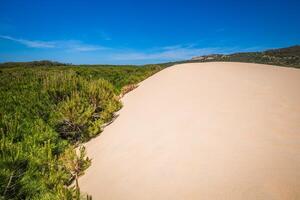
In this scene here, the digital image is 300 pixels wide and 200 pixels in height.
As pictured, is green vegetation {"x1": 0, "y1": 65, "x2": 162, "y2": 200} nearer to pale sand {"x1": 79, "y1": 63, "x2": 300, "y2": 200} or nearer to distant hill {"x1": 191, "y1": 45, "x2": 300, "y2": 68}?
pale sand {"x1": 79, "y1": 63, "x2": 300, "y2": 200}


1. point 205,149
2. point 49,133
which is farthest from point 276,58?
point 49,133

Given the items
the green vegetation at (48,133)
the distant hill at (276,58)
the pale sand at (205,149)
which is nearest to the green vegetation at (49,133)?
the green vegetation at (48,133)

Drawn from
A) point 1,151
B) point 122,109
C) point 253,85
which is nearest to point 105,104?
point 122,109

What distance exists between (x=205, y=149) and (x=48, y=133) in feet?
11.3

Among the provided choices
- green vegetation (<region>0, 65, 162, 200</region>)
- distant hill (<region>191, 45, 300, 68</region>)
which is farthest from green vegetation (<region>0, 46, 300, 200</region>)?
distant hill (<region>191, 45, 300, 68</region>)

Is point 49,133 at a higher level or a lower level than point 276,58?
lower

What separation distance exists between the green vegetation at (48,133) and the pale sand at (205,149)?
481 millimetres

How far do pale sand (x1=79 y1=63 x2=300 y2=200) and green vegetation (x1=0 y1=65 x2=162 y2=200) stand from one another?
481mm

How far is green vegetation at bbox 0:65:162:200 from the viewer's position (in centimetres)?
366

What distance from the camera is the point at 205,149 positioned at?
4.11 m

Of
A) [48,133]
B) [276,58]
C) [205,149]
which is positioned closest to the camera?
[205,149]

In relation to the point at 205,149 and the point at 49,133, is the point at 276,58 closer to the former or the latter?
the point at 205,149

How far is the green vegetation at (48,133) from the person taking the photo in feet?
12.0

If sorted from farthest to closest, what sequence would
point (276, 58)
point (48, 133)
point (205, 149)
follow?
point (276, 58), point (48, 133), point (205, 149)
